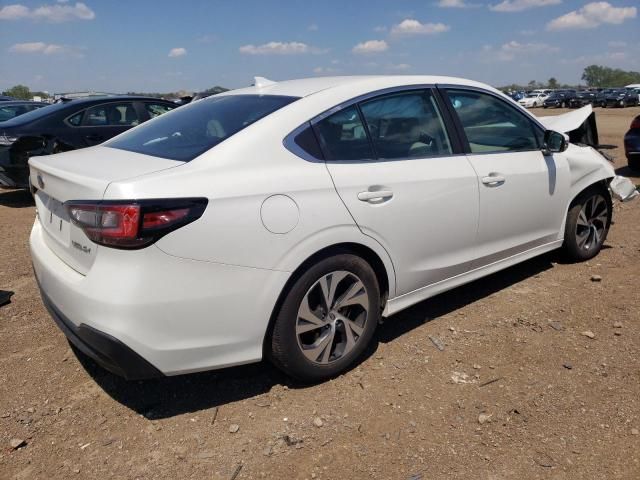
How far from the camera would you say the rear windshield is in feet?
9.32

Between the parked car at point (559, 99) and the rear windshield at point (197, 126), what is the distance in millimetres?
49521

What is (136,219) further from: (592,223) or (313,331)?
(592,223)

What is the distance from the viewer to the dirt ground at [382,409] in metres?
2.45

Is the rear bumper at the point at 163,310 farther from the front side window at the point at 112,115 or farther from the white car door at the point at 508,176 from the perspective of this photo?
the front side window at the point at 112,115

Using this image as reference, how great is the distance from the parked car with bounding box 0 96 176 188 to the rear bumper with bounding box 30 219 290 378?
5780 mm

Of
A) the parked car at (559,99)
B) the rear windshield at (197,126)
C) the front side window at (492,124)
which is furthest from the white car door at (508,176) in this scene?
the parked car at (559,99)

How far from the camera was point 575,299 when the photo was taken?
4.13 m

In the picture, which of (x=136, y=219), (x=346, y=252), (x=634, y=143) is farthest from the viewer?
(x=634, y=143)

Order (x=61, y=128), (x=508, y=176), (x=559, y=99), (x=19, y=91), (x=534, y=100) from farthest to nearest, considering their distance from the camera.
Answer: (x=19, y=91)
(x=534, y=100)
(x=559, y=99)
(x=61, y=128)
(x=508, y=176)

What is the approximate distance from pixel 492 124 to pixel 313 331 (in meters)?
2.10

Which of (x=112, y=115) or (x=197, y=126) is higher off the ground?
(x=112, y=115)

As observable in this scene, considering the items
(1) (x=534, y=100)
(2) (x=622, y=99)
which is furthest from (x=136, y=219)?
(1) (x=534, y=100)

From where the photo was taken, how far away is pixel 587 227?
484cm

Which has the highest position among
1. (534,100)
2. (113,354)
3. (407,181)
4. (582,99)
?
(534,100)
